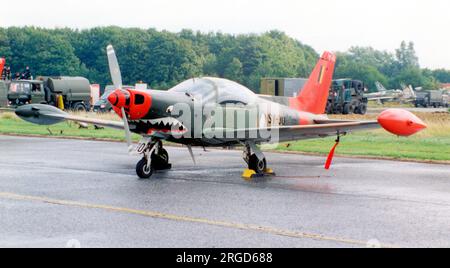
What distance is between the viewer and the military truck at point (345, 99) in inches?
2146

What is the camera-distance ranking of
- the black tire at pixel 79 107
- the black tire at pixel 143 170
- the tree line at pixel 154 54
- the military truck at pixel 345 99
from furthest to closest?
the tree line at pixel 154 54 → the black tire at pixel 79 107 → the military truck at pixel 345 99 → the black tire at pixel 143 170

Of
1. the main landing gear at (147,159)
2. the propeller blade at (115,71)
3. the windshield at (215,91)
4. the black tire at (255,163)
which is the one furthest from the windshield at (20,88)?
the black tire at (255,163)

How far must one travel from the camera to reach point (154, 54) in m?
104

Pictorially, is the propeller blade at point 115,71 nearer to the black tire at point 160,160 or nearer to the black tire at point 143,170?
the black tire at point 143,170

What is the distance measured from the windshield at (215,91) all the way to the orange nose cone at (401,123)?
159 inches

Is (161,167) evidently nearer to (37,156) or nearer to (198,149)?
(37,156)

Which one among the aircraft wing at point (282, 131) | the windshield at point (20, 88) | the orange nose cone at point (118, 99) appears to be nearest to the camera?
the orange nose cone at point (118, 99)

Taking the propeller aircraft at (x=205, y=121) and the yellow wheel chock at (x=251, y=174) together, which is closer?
the propeller aircraft at (x=205, y=121)

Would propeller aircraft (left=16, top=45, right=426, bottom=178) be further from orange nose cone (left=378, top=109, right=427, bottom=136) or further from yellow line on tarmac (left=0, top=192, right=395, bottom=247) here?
yellow line on tarmac (left=0, top=192, right=395, bottom=247)

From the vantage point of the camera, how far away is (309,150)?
23.6 meters

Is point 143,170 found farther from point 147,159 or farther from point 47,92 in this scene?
point 47,92

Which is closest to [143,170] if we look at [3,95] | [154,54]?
[3,95]

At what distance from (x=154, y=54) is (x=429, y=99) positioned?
38269 millimetres
